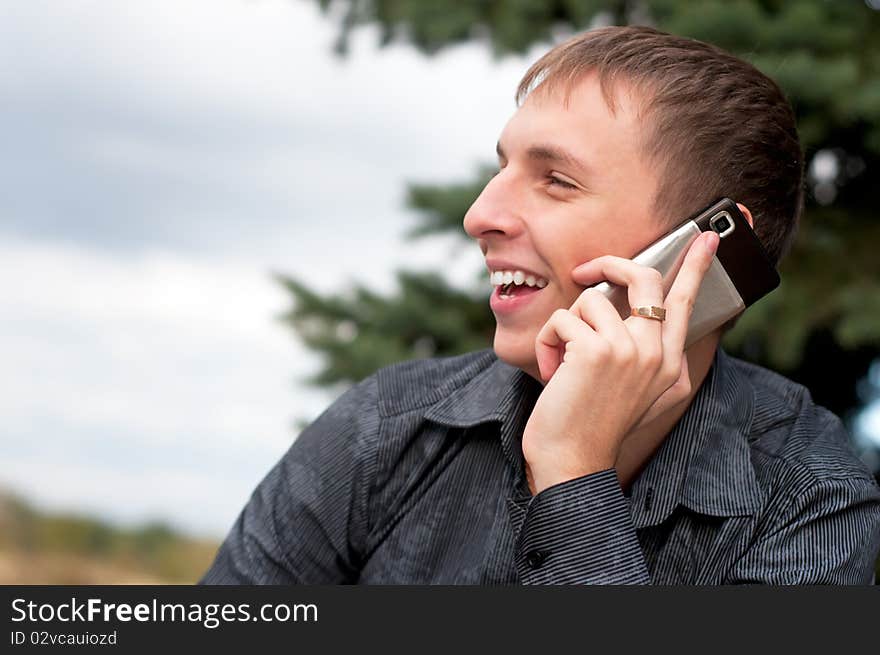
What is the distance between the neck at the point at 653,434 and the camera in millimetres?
1854

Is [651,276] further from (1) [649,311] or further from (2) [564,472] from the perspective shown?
(2) [564,472]

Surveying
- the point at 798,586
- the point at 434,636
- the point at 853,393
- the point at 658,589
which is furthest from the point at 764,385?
the point at 853,393

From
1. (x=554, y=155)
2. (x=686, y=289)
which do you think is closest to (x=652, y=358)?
(x=686, y=289)

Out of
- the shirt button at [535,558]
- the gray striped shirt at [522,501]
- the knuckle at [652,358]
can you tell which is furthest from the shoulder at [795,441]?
the shirt button at [535,558]

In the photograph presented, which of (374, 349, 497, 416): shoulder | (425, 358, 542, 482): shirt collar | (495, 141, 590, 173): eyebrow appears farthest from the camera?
(374, 349, 497, 416): shoulder

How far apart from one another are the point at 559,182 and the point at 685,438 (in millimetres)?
526

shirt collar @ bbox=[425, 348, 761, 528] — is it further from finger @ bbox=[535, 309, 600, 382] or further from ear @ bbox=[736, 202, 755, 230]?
ear @ bbox=[736, 202, 755, 230]

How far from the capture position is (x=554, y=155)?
5.62 ft

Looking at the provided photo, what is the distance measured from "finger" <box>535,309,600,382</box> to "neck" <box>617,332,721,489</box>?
0.25m

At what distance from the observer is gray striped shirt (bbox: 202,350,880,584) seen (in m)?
1.62

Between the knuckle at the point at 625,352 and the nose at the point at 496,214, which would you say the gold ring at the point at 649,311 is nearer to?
the knuckle at the point at 625,352

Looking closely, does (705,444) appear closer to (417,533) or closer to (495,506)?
(495,506)

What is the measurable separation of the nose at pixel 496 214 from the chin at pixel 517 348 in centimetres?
17

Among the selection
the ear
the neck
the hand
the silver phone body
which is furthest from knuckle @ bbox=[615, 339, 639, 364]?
the ear
